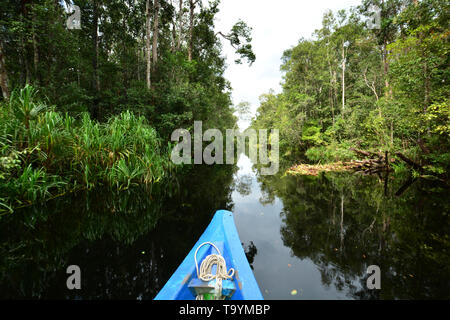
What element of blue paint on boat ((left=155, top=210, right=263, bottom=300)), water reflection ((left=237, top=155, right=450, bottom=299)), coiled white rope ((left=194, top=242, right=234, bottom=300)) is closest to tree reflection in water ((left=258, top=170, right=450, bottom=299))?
water reflection ((left=237, top=155, right=450, bottom=299))

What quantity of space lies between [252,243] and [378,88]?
17.6 metres

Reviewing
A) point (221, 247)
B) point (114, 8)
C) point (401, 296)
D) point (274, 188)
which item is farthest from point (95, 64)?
point (401, 296)

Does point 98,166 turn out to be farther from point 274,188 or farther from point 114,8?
point 114,8

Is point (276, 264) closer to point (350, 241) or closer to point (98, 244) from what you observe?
point (350, 241)

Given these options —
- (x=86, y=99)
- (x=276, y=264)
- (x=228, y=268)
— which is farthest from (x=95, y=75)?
(x=276, y=264)

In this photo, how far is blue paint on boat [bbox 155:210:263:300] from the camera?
1.39m

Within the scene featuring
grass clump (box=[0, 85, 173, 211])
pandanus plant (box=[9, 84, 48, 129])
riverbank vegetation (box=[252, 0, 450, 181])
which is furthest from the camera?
riverbank vegetation (box=[252, 0, 450, 181])

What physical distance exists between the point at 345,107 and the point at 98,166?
1612 cm

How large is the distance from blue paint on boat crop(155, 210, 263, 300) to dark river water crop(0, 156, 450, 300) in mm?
477

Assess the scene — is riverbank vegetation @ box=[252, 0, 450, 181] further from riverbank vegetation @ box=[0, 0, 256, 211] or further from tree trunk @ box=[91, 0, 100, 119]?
tree trunk @ box=[91, 0, 100, 119]

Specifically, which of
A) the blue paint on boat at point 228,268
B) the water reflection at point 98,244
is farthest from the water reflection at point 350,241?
the water reflection at point 98,244

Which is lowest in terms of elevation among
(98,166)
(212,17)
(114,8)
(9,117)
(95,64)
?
(98,166)

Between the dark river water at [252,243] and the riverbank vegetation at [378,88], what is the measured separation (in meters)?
2.91
